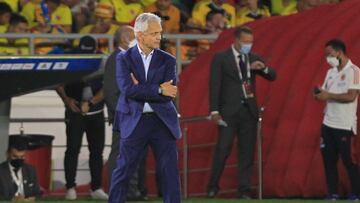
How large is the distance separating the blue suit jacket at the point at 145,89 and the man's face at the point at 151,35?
162mm

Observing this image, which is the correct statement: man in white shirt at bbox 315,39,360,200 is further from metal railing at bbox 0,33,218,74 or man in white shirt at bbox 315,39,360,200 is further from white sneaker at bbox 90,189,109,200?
white sneaker at bbox 90,189,109,200

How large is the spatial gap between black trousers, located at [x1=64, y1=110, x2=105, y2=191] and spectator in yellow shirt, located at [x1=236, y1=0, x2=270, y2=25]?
4735 mm

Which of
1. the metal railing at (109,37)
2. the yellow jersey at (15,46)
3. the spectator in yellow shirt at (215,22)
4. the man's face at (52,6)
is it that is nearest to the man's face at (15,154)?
the metal railing at (109,37)

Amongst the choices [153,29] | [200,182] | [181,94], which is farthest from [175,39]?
[153,29]

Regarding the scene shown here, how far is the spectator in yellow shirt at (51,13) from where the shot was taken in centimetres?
2125

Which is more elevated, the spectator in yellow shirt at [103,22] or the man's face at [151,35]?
the man's face at [151,35]

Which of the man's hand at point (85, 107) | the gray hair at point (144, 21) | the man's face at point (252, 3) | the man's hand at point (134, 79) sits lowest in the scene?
the man's hand at point (85, 107)

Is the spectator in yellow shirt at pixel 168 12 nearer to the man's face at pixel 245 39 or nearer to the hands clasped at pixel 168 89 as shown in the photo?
the man's face at pixel 245 39

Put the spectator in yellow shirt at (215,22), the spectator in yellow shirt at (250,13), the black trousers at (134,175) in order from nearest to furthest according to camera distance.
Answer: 1. the black trousers at (134,175)
2. the spectator in yellow shirt at (215,22)
3. the spectator in yellow shirt at (250,13)

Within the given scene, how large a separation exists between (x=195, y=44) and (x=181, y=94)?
1.16 metres

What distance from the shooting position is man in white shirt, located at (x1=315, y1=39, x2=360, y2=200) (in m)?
17.3

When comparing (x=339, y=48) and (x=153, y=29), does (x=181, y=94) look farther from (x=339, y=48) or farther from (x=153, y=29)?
(x=153, y=29)

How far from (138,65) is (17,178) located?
4773 mm

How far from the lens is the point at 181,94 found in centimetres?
2044
